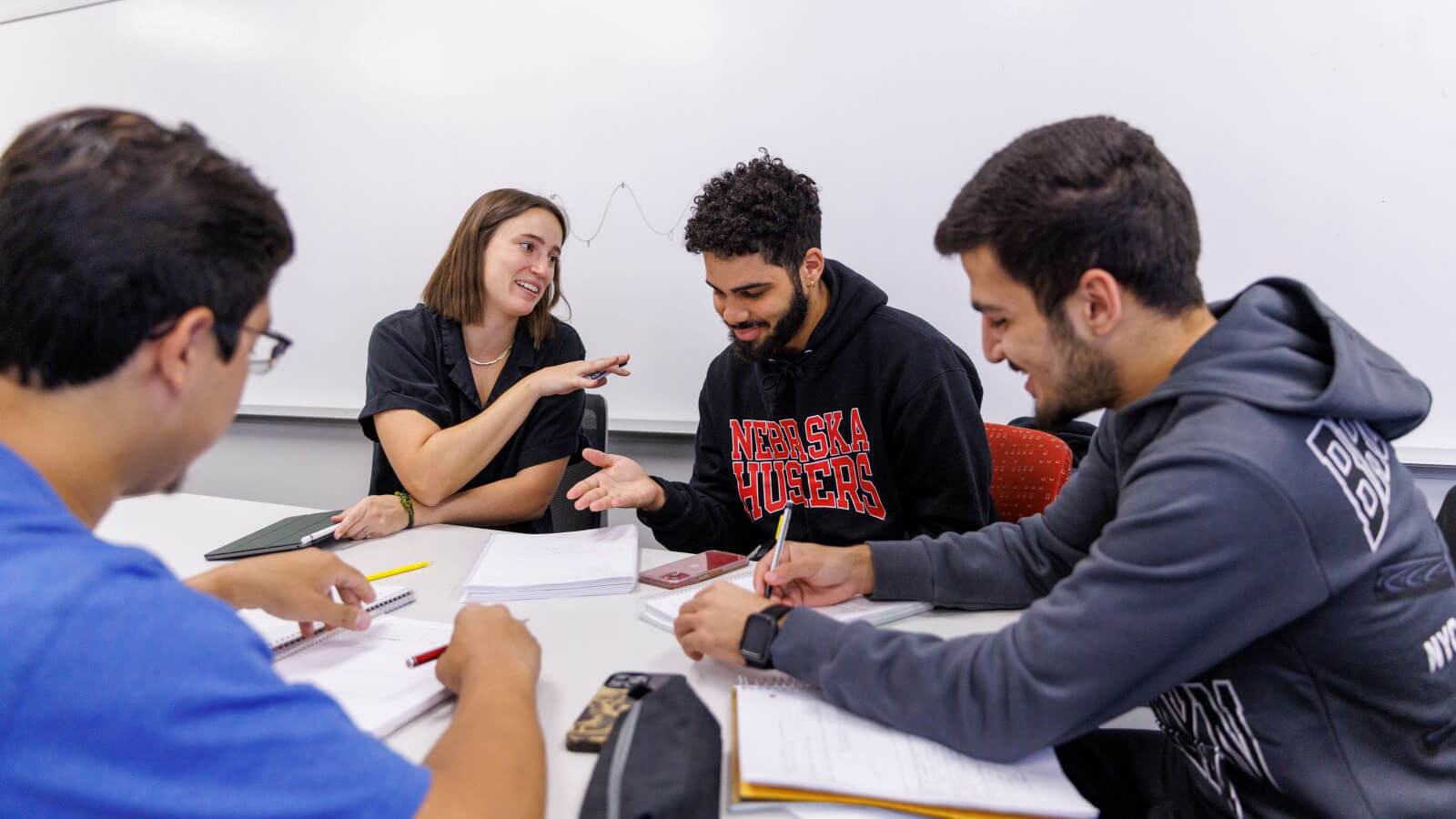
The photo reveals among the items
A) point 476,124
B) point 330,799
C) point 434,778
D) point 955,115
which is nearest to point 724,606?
point 434,778

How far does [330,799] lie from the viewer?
517mm

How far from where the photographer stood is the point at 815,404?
1.61 metres

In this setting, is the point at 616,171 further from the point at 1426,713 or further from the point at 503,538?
the point at 1426,713

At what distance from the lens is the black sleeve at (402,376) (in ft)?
5.94

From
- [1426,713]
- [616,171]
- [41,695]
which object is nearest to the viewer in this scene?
[41,695]

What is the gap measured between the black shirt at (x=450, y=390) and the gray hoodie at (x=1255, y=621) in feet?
3.95

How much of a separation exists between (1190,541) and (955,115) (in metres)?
1.67

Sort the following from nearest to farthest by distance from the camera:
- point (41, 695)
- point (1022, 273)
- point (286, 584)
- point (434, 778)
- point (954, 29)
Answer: point (41, 695), point (434, 778), point (1022, 273), point (286, 584), point (954, 29)

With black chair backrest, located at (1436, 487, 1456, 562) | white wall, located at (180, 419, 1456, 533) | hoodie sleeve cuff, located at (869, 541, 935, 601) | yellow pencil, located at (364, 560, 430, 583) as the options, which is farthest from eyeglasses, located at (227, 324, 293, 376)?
white wall, located at (180, 419, 1456, 533)

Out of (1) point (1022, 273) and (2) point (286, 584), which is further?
(2) point (286, 584)

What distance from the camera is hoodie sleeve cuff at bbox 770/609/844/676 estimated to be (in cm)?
84

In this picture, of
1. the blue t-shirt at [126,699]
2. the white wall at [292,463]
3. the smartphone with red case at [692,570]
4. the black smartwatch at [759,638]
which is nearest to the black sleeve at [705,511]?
the smartphone with red case at [692,570]

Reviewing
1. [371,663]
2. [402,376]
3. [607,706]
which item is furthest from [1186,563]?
[402,376]

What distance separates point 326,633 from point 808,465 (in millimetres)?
901
